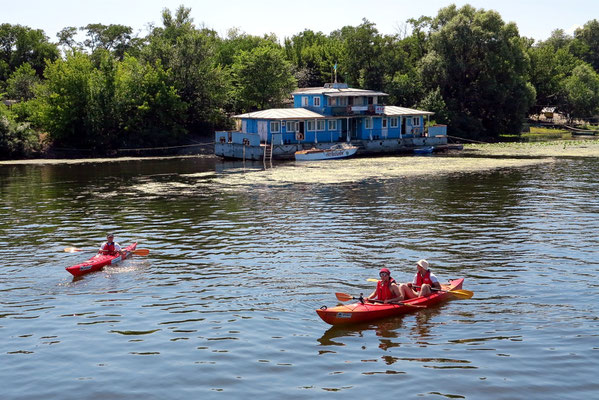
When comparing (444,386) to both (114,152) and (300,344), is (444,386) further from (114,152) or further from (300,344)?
(114,152)

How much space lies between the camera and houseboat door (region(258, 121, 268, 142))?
80.5 m

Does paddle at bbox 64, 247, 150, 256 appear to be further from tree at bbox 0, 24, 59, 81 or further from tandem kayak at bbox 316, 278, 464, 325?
tree at bbox 0, 24, 59, 81

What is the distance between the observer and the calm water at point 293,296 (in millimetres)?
16625

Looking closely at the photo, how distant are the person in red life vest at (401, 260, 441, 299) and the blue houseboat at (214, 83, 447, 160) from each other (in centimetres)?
5203

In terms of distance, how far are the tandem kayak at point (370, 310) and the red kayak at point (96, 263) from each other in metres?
11.0

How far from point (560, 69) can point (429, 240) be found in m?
130

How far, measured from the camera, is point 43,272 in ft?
88.6

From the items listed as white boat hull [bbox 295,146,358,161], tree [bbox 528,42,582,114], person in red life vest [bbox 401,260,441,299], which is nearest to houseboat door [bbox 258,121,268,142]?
white boat hull [bbox 295,146,358,161]

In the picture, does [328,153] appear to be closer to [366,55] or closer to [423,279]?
[366,55]

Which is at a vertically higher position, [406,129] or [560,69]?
[560,69]

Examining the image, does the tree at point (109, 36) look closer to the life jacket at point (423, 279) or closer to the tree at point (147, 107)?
the tree at point (147, 107)

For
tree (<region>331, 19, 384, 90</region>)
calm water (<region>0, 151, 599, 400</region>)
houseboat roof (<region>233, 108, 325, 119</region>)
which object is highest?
tree (<region>331, 19, 384, 90</region>)

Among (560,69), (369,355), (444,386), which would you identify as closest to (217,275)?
(369,355)

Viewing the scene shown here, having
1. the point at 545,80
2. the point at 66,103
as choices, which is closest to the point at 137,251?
the point at 66,103
